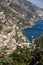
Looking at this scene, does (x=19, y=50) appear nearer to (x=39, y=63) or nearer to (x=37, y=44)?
(x=37, y=44)

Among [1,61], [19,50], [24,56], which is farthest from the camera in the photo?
[19,50]

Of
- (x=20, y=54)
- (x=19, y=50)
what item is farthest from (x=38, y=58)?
(x=19, y=50)

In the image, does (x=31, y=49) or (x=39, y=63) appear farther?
(x=31, y=49)

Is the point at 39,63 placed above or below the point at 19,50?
above

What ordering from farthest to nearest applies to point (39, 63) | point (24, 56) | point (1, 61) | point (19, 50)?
point (19, 50)
point (24, 56)
point (1, 61)
point (39, 63)

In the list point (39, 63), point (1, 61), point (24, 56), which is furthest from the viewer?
point (24, 56)

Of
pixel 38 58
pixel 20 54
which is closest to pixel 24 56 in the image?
pixel 20 54

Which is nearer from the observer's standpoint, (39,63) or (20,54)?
(39,63)

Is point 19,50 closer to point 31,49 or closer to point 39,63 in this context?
point 31,49

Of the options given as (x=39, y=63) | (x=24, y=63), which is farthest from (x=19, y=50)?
(x=39, y=63)
